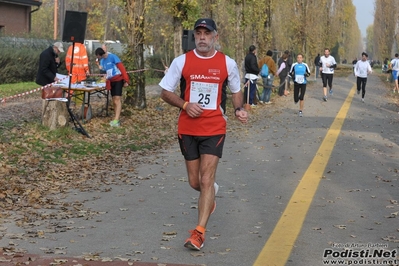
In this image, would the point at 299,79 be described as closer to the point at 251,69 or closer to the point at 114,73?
the point at 251,69

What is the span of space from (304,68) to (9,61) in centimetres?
1534

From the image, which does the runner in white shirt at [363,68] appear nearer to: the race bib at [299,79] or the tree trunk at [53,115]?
the race bib at [299,79]

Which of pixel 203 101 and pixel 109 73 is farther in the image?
pixel 109 73

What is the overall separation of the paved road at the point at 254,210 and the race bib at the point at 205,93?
1312 millimetres

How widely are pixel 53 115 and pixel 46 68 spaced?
8.54 feet

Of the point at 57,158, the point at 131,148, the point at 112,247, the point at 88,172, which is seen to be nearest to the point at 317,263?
the point at 112,247

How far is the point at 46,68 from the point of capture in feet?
58.6

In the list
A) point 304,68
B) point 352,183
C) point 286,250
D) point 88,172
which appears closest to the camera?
point 286,250

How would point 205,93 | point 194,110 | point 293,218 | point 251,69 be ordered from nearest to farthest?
point 194,110
point 205,93
point 293,218
point 251,69

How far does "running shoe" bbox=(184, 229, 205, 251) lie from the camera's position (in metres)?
6.84

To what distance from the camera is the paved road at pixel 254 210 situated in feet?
22.8

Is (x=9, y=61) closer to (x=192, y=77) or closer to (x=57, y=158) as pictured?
(x=57, y=158)

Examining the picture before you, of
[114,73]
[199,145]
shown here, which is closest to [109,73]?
[114,73]

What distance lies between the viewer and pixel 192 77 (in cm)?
709
